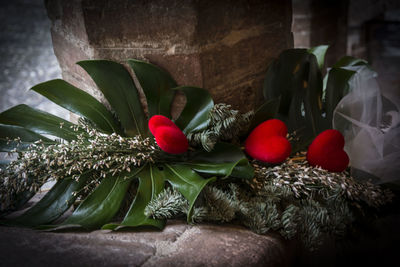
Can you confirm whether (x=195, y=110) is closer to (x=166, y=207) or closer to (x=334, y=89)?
(x=166, y=207)

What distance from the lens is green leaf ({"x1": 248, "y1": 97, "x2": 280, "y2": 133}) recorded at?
968 millimetres

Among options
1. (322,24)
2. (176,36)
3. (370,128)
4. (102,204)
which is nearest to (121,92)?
(176,36)

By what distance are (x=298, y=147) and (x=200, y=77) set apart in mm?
351

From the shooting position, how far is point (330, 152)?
0.89 m

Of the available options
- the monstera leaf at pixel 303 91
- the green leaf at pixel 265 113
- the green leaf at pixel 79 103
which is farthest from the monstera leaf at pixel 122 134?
the monstera leaf at pixel 303 91

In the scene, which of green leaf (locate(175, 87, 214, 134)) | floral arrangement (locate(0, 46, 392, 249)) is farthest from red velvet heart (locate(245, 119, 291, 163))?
green leaf (locate(175, 87, 214, 134))

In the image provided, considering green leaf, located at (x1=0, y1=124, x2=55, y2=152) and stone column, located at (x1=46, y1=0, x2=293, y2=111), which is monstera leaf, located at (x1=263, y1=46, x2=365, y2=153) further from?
green leaf, located at (x1=0, y1=124, x2=55, y2=152)

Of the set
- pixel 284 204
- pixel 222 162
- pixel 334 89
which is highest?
pixel 334 89

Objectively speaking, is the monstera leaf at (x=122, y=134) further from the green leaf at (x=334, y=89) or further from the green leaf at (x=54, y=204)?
the green leaf at (x=334, y=89)

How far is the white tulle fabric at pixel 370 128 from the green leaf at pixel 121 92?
54 centimetres

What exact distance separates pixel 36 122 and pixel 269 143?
598 mm

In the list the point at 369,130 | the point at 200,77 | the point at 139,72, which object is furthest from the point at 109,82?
the point at 369,130

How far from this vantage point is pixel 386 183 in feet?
3.00

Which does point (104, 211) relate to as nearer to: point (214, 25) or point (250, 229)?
point (250, 229)
